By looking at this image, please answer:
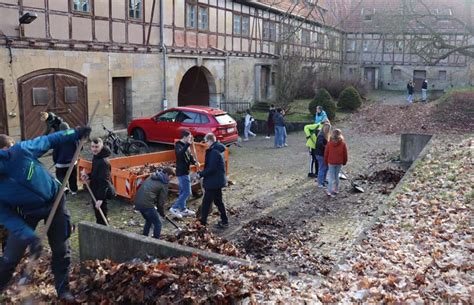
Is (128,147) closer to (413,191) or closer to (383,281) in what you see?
(413,191)

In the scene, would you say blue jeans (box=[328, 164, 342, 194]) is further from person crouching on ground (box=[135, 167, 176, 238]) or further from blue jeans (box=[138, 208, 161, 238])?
blue jeans (box=[138, 208, 161, 238])

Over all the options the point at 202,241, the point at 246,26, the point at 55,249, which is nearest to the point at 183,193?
the point at 202,241

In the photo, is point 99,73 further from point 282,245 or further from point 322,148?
point 282,245

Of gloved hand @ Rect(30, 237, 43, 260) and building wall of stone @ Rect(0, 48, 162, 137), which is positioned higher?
building wall of stone @ Rect(0, 48, 162, 137)

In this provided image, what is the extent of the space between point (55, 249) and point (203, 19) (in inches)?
860

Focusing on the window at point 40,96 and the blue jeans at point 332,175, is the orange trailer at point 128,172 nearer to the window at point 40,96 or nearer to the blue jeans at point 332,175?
the blue jeans at point 332,175

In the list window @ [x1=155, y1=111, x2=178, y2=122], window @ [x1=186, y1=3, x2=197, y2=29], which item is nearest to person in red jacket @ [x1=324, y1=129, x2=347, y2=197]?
window @ [x1=155, y1=111, x2=178, y2=122]

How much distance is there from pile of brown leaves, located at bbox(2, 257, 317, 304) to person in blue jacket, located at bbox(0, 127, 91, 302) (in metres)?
0.32

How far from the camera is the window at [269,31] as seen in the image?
33.9m

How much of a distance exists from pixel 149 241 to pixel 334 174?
6.39m

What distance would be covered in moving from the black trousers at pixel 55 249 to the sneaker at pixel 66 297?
4 centimetres

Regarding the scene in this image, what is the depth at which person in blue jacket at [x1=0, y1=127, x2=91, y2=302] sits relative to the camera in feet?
18.9

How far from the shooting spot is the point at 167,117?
18438 mm

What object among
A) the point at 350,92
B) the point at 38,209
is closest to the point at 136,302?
the point at 38,209
